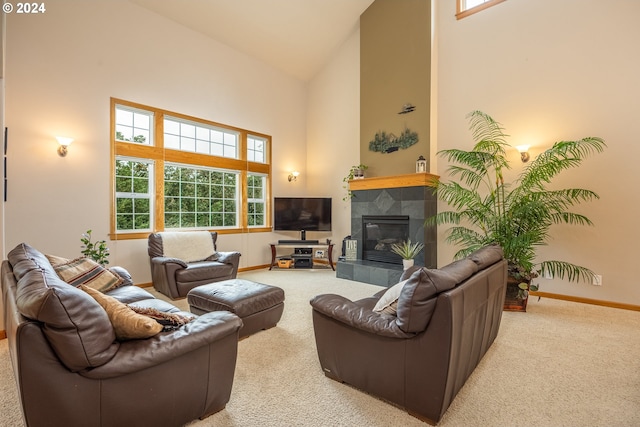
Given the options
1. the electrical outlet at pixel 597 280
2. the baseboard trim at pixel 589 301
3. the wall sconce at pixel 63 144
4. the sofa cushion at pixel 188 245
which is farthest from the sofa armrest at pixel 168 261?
the electrical outlet at pixel 597 280

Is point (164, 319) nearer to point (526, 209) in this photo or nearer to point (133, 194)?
point (133, 194)

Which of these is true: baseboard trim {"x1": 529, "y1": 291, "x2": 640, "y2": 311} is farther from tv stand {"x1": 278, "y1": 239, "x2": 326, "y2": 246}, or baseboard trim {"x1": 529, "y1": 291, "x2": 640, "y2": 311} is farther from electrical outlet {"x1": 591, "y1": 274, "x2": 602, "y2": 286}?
tv stand {"x1": 278, "y1": 239, "x2": 326, "y2": 246}

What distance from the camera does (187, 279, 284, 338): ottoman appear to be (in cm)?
285

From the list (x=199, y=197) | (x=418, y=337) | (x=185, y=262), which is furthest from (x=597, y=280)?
(x=199, y=197)

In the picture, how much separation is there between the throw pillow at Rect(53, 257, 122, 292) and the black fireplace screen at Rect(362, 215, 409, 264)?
3908mm

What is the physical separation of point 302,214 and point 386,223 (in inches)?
72.3

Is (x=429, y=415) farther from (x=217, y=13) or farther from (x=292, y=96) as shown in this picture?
(x=292, y=96)

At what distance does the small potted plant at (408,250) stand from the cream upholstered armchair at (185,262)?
2623mm

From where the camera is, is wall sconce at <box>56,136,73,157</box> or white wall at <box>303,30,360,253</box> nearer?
wall sconce at <box>56,136,73,157</box>

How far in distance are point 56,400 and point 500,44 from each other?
5.98 m

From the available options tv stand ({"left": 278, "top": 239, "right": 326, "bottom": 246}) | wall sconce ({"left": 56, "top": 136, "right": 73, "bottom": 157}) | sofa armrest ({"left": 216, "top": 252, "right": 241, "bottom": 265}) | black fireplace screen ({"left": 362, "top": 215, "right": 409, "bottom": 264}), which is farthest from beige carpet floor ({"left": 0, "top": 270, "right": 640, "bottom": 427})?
tv stand ({"left": 278, "top": 239, "right": 326, "bottom": 246})

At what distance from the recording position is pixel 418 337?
169cm

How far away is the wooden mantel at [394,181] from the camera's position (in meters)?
4.92

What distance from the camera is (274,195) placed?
6578 mm
